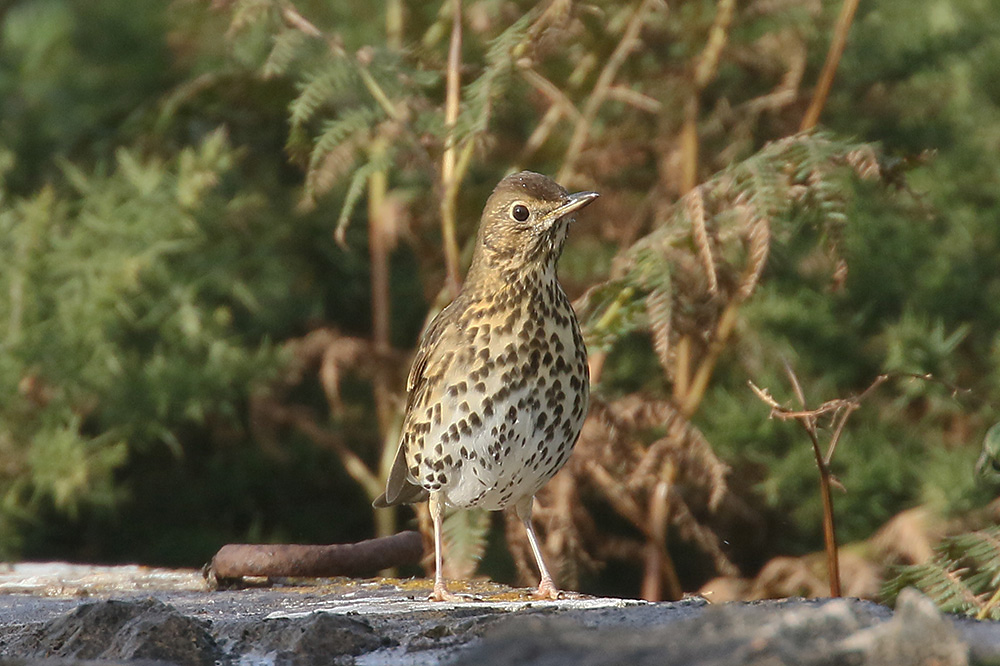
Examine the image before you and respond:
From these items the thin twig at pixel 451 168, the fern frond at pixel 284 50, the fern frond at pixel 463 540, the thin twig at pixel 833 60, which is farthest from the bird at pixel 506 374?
the thin twig at pixel 833 60

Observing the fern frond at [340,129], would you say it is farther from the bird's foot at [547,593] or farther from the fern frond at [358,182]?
the bird's foot at [547,593]

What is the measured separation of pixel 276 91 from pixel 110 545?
2.04 m

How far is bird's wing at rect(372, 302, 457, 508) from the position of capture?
3.65 m

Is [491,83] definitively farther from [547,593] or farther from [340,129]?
[547,593]

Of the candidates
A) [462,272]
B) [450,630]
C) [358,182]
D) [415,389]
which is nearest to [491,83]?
[358,182]

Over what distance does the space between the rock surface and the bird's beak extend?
1.00 metres

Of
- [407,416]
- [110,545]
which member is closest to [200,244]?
[110,545]

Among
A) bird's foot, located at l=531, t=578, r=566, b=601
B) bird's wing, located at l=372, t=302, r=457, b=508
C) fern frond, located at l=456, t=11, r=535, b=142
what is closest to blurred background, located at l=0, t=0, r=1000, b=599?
fern frond, located at l=456, t=11, r=535, b=142

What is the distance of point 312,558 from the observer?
3.42m

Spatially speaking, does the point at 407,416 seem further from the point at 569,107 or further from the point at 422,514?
the point at 569,107

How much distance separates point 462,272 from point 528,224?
1295 mm

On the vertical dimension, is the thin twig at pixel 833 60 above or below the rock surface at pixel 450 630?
above

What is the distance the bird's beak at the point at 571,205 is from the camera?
11.3 feet

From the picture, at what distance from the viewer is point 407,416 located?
3781 millimetres
